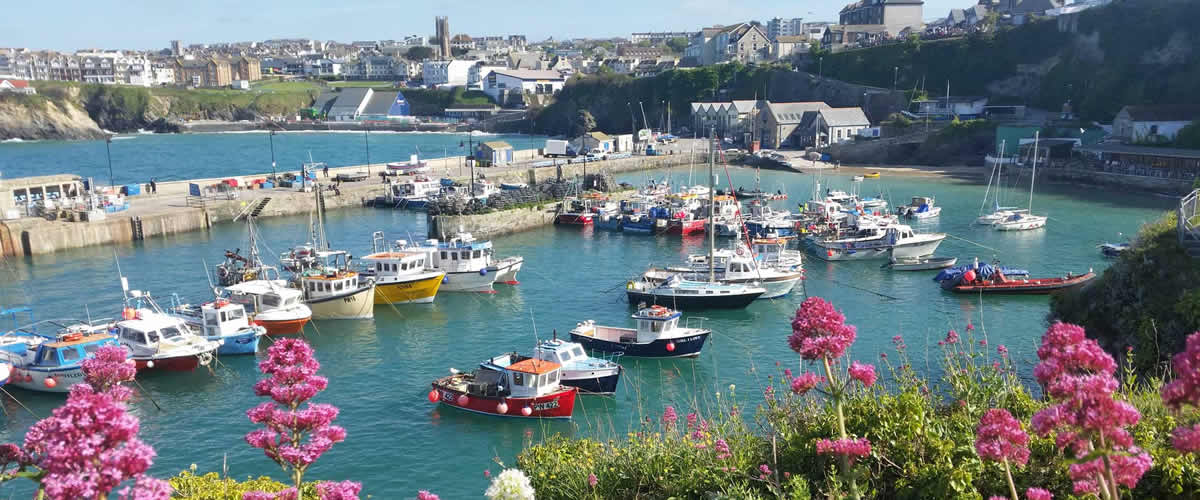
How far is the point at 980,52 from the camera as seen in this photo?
8319 centimetres

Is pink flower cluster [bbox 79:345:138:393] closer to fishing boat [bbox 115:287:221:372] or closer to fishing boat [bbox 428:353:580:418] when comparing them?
fishing boat [bbox 428:353:580:418]

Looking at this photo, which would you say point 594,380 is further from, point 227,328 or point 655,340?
point 227,328

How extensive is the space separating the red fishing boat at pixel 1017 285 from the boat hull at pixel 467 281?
16320mm

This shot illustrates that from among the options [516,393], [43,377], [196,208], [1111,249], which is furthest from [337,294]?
[1111,249]

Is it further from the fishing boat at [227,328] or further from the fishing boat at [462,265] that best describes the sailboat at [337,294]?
the fishing boat at [462,265]

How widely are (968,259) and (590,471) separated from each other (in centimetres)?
3037

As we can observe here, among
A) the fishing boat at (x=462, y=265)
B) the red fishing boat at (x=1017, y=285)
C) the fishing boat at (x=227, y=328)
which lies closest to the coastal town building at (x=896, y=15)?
the red fishing boat at (x=1017, y=285)

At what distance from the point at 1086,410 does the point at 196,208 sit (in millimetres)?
46835

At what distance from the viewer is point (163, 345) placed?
21.6m

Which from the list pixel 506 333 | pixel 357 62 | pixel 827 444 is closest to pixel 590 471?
pixel 827 444

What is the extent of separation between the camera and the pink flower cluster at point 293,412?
16.5ft

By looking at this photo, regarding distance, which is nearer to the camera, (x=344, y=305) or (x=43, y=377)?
(x=43, y=377)

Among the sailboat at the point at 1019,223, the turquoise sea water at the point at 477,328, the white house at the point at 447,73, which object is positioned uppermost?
the white house at the point at 447,73

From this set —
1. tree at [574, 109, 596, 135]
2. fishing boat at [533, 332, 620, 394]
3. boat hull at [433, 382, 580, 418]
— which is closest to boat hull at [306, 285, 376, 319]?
fishing boat at [533, 332, 620, 394]
